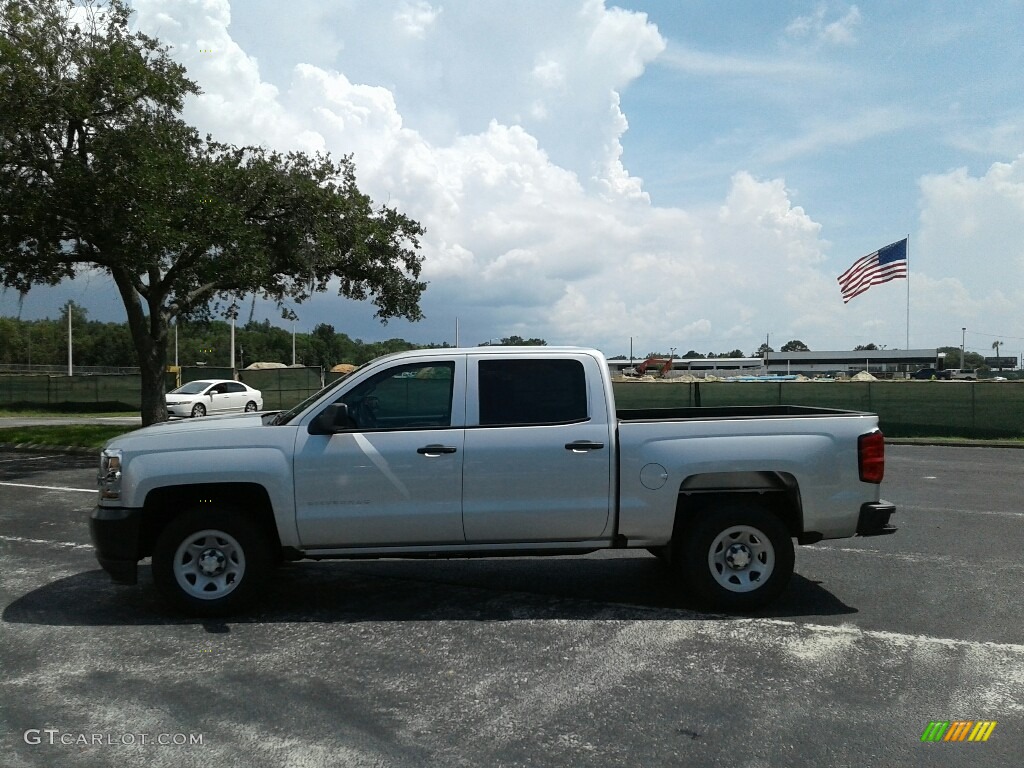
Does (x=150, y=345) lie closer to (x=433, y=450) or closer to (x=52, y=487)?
(x=52, y=487)

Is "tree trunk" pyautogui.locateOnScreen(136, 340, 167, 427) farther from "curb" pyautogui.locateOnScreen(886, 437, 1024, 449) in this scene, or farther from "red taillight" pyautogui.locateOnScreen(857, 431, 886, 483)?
"curb" pyautogui.locateOnScreen(886, 437, 1024, 449)

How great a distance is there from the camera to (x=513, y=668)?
4727mm

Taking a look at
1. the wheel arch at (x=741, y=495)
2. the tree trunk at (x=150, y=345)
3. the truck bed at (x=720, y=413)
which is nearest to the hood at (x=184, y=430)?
the truck bed at (x=720, y=413)

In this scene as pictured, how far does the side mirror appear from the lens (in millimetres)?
5538

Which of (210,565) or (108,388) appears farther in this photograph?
(108,388)

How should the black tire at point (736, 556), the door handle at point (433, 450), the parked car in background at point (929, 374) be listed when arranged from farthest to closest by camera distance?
1. the parked car in background at point (929, 374)
2. the black tire at point (736, 556)
3. the door handle at point (433, 450)

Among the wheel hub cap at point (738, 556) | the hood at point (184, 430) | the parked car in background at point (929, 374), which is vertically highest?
the parked car in background at point (929, 374)

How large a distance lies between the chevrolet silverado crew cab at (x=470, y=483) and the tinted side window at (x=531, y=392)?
1 centimetres

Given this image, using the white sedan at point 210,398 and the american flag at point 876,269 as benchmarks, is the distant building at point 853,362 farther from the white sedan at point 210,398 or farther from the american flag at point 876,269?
the white sedan at point 210,398

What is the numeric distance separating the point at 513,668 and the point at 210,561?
2309mm

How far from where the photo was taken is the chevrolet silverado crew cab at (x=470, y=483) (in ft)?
18.3

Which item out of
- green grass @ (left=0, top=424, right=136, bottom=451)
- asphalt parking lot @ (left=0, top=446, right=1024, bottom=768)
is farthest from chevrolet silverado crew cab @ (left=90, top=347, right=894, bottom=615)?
green grass @ (left=0, top=424, right=136, bottom=451)

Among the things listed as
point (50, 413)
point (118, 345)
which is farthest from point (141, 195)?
point (118, 345)

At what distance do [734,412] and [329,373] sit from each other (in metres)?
29.1
